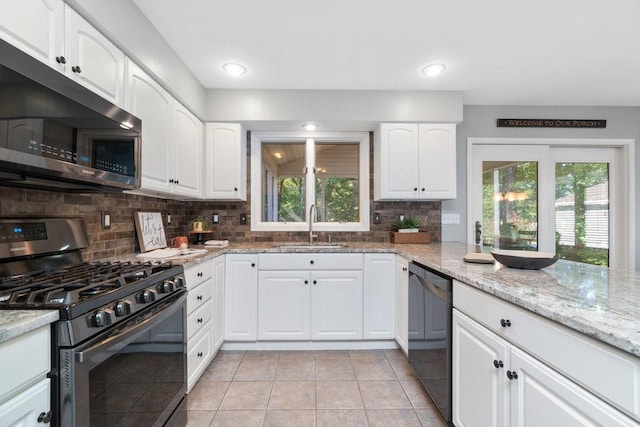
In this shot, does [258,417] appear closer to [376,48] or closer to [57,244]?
[57,244]

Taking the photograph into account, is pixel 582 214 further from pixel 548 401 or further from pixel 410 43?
pixel 548 401

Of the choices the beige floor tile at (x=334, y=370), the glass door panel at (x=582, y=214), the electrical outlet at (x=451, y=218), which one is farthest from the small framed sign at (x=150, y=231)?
the glass door panel at (x=582, y=214)

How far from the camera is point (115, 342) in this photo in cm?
97

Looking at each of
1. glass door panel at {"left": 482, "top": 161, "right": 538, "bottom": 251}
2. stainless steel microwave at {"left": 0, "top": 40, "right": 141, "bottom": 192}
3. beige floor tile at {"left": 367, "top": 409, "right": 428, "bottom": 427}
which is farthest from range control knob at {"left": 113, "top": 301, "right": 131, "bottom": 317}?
glass door panel at {"left": 482, "top": 161, "right": 538, "bottom": 251}

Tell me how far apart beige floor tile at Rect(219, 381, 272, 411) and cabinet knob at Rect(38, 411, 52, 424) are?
109cm

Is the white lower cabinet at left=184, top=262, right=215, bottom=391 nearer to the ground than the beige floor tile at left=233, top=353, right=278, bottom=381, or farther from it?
farther from it

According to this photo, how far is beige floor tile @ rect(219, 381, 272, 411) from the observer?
5.53 feet

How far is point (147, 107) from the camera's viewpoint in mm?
1734

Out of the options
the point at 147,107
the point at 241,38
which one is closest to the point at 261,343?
the point at 147,107

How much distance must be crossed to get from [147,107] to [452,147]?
255 centimetres

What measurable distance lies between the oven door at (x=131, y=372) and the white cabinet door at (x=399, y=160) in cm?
200

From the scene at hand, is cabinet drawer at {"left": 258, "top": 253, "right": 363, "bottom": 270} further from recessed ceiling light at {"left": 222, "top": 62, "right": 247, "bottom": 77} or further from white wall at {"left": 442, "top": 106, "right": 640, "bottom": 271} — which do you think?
recessed ceiling light at {"left": 222, "top": 62, "right": 247, "bottom": 77}

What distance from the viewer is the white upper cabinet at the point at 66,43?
976mm

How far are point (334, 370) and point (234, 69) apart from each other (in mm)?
2519
